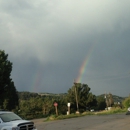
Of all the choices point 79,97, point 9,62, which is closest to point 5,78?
point 9,62

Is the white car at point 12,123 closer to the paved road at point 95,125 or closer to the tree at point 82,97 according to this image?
the paved road at point 95,125

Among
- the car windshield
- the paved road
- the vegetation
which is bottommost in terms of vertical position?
the paved road

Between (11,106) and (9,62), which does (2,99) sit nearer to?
(9,62)

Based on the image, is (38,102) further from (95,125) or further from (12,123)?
(12,123)

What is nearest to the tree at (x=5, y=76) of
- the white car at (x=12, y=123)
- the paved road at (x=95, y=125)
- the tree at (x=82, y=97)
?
the paved road at (x=95, y=125)

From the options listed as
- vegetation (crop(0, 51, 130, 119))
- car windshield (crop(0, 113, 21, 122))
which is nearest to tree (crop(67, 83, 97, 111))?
vegetation (crop(0, 51, 130, 119))

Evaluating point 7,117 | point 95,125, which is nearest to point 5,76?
point 95,125

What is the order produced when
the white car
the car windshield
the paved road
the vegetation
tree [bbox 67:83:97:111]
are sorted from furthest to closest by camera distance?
tree [bbox 67:83:97:111]
the vegetation
the paved road
the car windshield
the white car

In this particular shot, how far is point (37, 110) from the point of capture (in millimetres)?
70375

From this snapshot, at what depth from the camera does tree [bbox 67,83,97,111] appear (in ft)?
252

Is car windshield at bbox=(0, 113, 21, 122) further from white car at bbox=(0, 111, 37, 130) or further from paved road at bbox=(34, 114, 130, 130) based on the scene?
paved road at bbox=(34, 114, 130, 130)

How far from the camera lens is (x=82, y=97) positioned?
257 feet

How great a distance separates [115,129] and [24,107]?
186 feet

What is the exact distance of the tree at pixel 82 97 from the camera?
3029 inches
